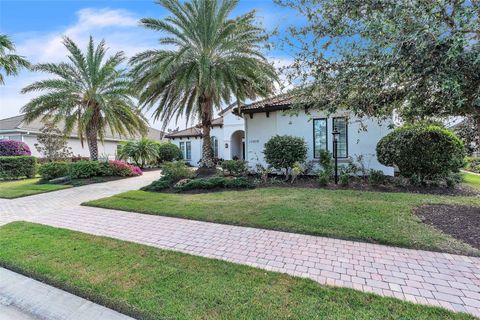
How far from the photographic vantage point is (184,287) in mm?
3035

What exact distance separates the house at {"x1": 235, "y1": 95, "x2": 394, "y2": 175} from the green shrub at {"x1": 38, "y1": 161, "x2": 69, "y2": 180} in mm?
10551

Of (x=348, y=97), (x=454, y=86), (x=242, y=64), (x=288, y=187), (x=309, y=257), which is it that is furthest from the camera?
(x=242, y=64)

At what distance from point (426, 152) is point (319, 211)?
5172 mm

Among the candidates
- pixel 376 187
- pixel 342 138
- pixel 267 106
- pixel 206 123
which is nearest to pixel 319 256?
pixel 376 187

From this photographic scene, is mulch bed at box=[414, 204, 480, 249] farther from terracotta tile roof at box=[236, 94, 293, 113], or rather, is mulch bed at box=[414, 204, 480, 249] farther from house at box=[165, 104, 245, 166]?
house at box=[165, 104, 245, 166]

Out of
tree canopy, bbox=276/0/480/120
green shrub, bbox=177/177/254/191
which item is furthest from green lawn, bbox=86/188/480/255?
tree canopy, bbox=276/0/480/120

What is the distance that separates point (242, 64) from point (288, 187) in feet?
19.2

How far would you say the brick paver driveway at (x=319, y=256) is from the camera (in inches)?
120

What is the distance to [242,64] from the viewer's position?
11.2 meters

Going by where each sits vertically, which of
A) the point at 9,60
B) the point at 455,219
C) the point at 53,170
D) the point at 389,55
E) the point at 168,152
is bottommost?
the point at 455,219

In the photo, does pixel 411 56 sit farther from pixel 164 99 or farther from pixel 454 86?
pixel 164 99

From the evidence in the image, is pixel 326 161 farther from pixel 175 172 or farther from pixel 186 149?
pixel 186 149

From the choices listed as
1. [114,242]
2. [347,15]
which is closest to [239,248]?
[114,242]

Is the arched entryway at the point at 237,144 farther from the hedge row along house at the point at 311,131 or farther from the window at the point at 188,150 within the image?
the hedge row along house at the point at 311,131
